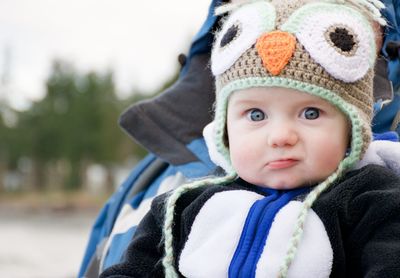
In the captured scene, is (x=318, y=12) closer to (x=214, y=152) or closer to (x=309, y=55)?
(x=309, y=55)

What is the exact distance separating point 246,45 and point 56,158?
2091 cm

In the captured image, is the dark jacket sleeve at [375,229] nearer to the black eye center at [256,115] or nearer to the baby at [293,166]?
the baby at [293,166]

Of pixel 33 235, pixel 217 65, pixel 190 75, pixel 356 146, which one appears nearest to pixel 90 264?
pixel 190 75

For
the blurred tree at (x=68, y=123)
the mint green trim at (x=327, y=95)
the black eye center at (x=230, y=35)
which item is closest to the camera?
the mint green trim at (x=327, y=95)

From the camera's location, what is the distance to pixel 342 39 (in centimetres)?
146

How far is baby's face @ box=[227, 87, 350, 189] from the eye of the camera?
4.69ft

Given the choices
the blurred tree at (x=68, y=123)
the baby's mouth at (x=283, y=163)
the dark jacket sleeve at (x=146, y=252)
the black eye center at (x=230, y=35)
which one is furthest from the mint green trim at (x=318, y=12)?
the blurred tree at (x=68, y=123)

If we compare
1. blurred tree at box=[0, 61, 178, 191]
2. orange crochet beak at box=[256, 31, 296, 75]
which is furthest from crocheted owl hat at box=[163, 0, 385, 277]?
blurred tree at box=[0, 61, 178, 191]

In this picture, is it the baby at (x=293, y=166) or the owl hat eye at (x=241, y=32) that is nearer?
the baby at (x=293, y=166)

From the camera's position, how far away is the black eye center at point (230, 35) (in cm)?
155

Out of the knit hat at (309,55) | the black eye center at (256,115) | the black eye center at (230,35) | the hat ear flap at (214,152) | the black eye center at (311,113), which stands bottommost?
the hat ear flap at (214,152)

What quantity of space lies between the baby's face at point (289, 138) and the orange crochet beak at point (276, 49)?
0.05m

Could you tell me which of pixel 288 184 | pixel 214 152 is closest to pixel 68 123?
pixel 214 152

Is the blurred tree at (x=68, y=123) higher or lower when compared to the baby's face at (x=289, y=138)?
lower
